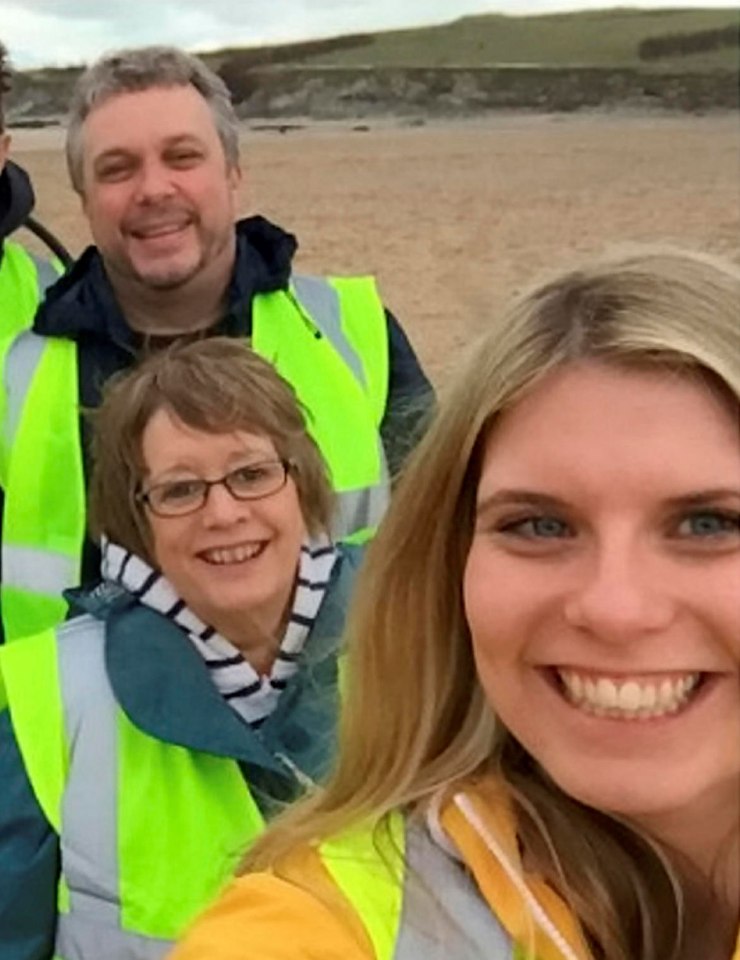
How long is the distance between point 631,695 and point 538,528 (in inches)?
7.1

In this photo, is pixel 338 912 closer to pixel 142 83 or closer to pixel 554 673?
pixel 554 673

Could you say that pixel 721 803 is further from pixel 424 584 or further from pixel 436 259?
pixel 436 259

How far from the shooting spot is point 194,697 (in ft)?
10.1

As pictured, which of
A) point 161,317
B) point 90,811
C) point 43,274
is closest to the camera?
point 90,811

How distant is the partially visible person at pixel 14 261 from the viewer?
459cm

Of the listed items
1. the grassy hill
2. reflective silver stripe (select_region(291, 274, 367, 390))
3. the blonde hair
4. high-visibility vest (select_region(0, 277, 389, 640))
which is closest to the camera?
the blonde hair

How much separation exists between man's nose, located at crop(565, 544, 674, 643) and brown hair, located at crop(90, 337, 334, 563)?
1.58m

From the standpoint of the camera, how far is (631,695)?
1917mm

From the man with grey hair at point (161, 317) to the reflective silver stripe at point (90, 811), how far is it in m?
0.92

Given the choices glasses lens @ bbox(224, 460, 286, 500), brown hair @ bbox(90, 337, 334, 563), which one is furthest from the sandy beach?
glasses lens @ bbox(224, 460, 286, 500)

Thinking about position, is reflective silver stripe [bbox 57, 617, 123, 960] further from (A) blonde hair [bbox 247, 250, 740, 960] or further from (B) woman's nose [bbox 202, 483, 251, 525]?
(A) blonde hair [bbox 247, 250, 740, 960]

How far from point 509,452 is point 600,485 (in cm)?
12

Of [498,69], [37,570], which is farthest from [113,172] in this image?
[498,69]

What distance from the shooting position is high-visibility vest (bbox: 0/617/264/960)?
307 centimetres
